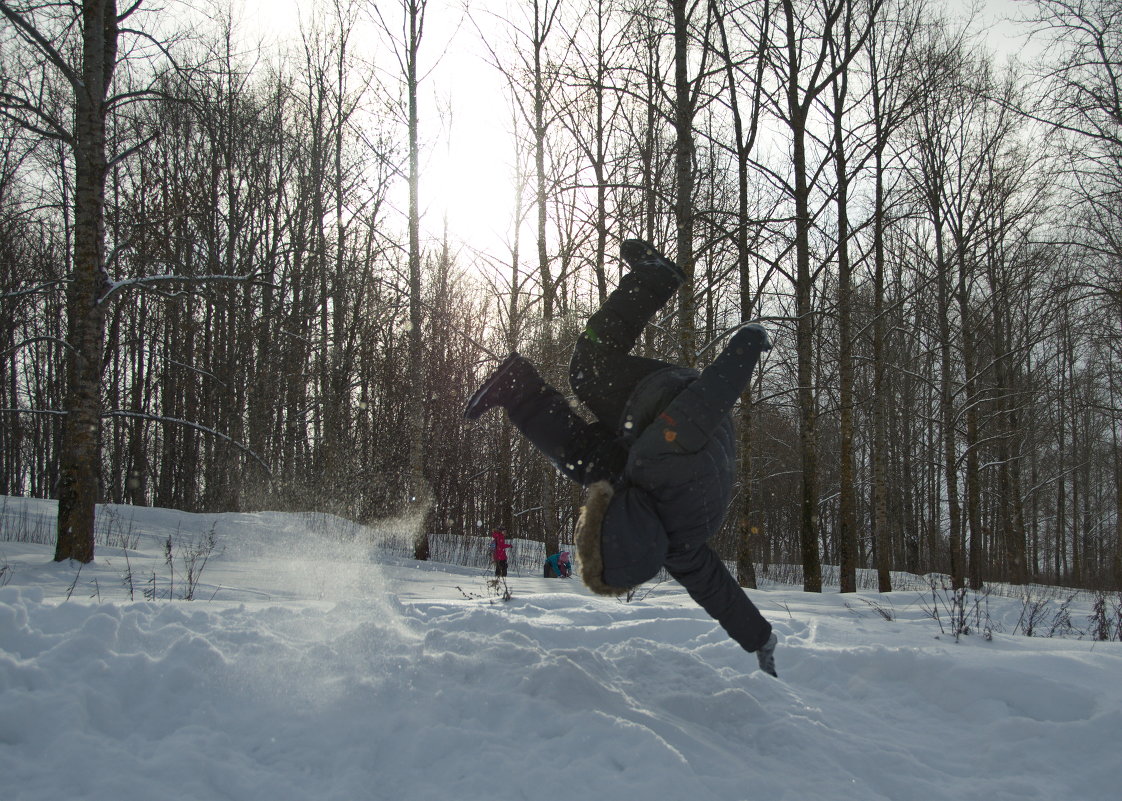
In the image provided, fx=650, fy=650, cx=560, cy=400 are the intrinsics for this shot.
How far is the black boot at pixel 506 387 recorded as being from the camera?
2688mm

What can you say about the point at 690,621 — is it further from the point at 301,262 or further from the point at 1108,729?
the point at 301,262

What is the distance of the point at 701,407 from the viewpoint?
2160 millimetres

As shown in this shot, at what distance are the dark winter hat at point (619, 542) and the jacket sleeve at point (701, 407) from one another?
238mm

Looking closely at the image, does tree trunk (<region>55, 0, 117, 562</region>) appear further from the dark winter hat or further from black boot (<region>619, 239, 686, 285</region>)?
the dark winter hat

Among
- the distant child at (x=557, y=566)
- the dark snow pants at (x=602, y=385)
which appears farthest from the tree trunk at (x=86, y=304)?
the distant child at (x=557, y=566)

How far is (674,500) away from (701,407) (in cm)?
33

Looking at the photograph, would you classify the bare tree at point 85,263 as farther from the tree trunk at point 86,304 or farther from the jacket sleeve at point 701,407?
the jacket sleeve at point 701,407

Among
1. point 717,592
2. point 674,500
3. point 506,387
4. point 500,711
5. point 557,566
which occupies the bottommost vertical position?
point 557,566

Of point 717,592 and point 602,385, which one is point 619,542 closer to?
point 717,592

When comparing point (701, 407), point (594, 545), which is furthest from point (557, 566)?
point (701, 407)

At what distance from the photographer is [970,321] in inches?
537

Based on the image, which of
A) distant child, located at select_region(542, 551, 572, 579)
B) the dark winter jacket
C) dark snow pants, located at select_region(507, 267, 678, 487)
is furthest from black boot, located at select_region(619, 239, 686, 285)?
distant child, located at select_region(542, 551, 572, 579)

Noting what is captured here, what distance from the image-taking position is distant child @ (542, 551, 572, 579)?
1081 cm

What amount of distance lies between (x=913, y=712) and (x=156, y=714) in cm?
260
